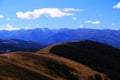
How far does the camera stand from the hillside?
7964cm

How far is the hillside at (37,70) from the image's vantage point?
261 feet

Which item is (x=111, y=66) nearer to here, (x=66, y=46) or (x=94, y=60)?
(x=94, y=60)

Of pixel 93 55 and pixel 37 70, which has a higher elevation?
pixel 37 70

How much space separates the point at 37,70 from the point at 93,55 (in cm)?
7822

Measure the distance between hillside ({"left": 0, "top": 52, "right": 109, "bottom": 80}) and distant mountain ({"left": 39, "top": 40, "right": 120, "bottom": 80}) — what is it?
25.8 m

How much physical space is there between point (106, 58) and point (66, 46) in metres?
24.9

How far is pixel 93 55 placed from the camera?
170 metres

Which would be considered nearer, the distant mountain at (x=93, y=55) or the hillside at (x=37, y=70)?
the hillside at (x=37, y=70)

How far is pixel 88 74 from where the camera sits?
117562mm

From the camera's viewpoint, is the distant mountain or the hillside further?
the distant mountain

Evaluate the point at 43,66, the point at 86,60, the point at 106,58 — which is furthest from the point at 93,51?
the point at 43,66

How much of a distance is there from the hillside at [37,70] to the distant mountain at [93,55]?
25759mm

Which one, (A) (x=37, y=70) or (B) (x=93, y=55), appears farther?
(B) (x=93, y=55)

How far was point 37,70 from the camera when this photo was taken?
316ft
